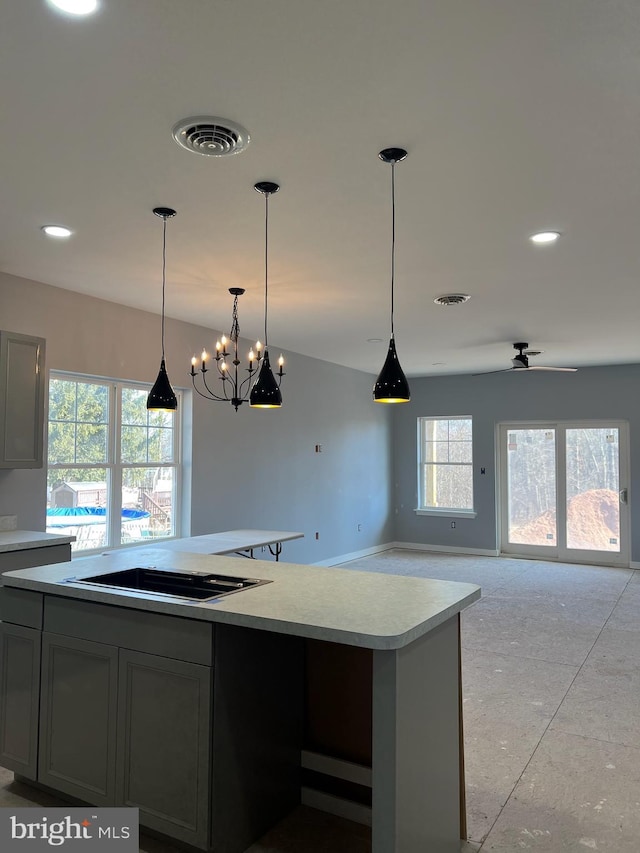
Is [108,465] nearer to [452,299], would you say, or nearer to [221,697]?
[452,299]

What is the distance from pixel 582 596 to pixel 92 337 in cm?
530

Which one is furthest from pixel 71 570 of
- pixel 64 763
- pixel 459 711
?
pixel 459 711

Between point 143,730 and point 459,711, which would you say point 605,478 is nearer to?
point 459,711

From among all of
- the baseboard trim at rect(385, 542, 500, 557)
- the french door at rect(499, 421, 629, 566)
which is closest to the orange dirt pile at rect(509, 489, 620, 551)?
the french door at rect(499, 421, 629, 566)

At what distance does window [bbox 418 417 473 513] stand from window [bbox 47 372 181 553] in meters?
4.85

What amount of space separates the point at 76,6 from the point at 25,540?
296cm

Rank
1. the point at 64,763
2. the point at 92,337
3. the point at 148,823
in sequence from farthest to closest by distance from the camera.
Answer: the point at 92,337 < the point at 64,763 < the point at 148,823

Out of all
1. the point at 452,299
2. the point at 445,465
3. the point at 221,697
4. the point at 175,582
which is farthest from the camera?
the point at 445,465

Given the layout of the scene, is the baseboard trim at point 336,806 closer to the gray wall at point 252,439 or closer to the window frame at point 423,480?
the gray wall at point 252,439

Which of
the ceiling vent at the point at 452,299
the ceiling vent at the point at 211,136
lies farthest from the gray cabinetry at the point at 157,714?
the ceiling vent at the point at 452,299

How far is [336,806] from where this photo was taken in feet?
8.13

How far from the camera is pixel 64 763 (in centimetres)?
245

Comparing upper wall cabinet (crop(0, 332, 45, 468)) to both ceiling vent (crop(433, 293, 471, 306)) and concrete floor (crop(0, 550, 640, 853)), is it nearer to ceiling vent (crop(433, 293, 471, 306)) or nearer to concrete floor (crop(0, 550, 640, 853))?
concrete floor (crop(0, 550, 640, 853))

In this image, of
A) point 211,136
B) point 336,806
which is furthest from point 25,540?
point 211,136
